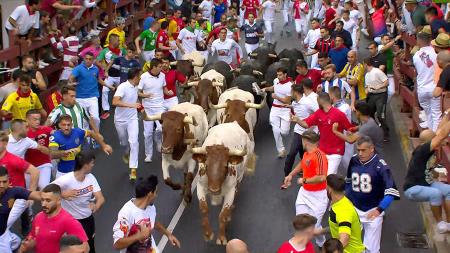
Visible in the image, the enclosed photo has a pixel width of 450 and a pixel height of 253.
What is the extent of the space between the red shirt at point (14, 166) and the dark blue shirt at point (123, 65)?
718 cm

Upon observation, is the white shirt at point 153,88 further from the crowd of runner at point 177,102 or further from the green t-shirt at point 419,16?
the green t-shirt at point 419,16

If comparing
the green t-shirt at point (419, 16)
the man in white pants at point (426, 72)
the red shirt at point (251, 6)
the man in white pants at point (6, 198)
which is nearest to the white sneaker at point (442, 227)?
the man in white pants at point (426, 72)

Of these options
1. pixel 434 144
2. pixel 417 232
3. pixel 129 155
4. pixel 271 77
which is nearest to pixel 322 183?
pixel 434 144

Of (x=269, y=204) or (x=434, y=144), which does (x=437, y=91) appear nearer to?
(x=434, y=144)

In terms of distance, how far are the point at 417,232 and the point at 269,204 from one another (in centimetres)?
254

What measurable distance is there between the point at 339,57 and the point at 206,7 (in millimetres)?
10490

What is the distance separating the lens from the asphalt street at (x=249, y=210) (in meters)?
10.7

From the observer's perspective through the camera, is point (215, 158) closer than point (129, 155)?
Yes

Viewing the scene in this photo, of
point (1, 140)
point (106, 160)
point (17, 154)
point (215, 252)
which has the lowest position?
point (106, 160)

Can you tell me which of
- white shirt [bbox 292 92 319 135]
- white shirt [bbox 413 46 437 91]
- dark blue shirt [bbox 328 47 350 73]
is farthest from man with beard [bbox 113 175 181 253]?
dark blue shirt [bbox 328 47 350 73]

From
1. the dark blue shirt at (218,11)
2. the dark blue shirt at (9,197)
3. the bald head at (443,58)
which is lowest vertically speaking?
the dark blue shirt at (218,11)

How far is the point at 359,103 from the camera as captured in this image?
1077 cm

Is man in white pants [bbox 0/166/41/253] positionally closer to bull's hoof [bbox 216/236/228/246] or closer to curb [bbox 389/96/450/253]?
bull's hoof [bbox 216/236/228/246]

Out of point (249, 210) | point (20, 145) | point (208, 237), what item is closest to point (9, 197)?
point (20, 145)
